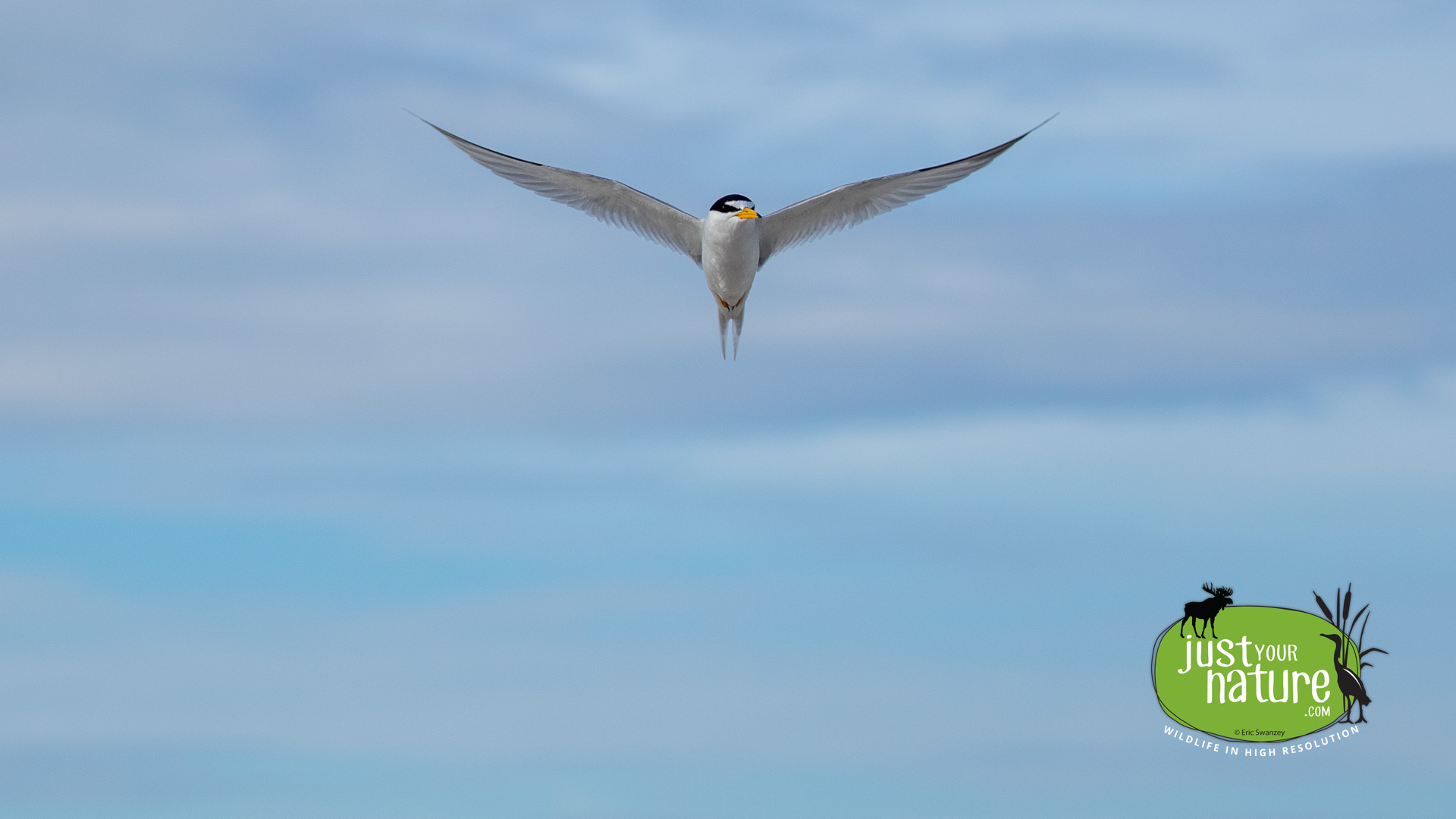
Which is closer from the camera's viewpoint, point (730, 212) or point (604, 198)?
point (730, 212)

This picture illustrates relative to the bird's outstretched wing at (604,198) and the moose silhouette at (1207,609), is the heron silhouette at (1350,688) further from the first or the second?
the bird's outstretched wing at (604,198)

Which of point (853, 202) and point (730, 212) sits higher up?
point (853, 202)

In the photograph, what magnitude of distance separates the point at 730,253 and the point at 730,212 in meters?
0.63

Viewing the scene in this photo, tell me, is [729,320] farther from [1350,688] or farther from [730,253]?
[1350,688]

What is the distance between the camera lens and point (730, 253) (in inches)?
985

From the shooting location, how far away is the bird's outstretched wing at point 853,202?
25266 millimetres

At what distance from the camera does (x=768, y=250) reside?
26.1 m

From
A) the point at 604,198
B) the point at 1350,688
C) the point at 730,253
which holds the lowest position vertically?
the point at 1350,688

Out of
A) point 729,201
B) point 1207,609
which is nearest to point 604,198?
point 729,201

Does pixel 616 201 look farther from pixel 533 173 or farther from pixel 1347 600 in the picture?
pixel 1347 600

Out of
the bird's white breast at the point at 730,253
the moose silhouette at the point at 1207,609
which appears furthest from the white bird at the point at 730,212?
the moose silhouette at the point at 1207,609

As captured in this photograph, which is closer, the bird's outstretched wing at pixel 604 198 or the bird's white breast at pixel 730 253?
the bird's white breast at pixel 730 253

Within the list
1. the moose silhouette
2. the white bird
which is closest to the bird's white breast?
the white bird

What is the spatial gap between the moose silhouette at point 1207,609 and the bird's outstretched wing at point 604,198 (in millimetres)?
9748
